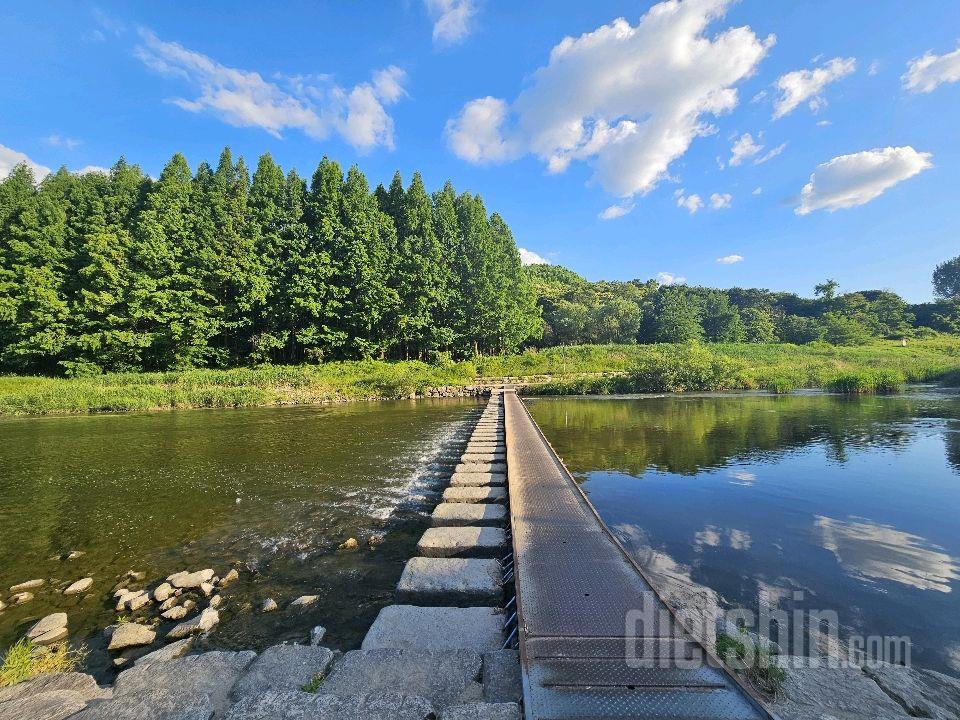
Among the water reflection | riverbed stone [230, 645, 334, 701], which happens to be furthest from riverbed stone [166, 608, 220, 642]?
the water reflection

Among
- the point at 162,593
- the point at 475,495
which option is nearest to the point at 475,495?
the point at 475,495

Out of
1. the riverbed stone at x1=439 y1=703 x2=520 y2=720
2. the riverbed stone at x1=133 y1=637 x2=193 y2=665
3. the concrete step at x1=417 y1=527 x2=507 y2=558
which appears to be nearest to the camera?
the riverbed stone at x1=439 y1=703 x2=520 y2=720

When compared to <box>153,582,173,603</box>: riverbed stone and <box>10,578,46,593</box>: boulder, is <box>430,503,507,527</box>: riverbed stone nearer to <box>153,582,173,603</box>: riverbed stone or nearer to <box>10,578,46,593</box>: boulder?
<box>153,582,173,603</box>: riverbed stone

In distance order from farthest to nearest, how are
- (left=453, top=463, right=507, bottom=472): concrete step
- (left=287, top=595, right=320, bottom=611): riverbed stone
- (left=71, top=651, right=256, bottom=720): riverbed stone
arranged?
(left=453, top=463, right=507, bottom=472): concrete step → (left=287, top=595, right=320, bottom=611): riverbed stone → (left=71, top=651, right=256, bottom=720): riverbed stone

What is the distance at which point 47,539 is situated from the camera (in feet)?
18.0

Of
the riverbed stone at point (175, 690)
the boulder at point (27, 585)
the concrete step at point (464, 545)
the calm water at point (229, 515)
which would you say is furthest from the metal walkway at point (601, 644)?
the boulder at point (27, 585)

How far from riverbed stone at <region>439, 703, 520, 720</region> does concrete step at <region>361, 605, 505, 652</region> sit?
568mm

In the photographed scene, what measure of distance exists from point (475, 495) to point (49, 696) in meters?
4.41

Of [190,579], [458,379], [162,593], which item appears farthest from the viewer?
[458,379]

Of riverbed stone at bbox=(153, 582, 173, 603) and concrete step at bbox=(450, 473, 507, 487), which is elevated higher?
concrete step at bbox=(450, 473, 507, 487)

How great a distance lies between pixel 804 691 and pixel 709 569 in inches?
79.0

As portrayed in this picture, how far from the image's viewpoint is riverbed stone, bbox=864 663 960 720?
2.50 meters

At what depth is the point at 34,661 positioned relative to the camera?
2934mm

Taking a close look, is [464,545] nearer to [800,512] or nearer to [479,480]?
[479,480]
